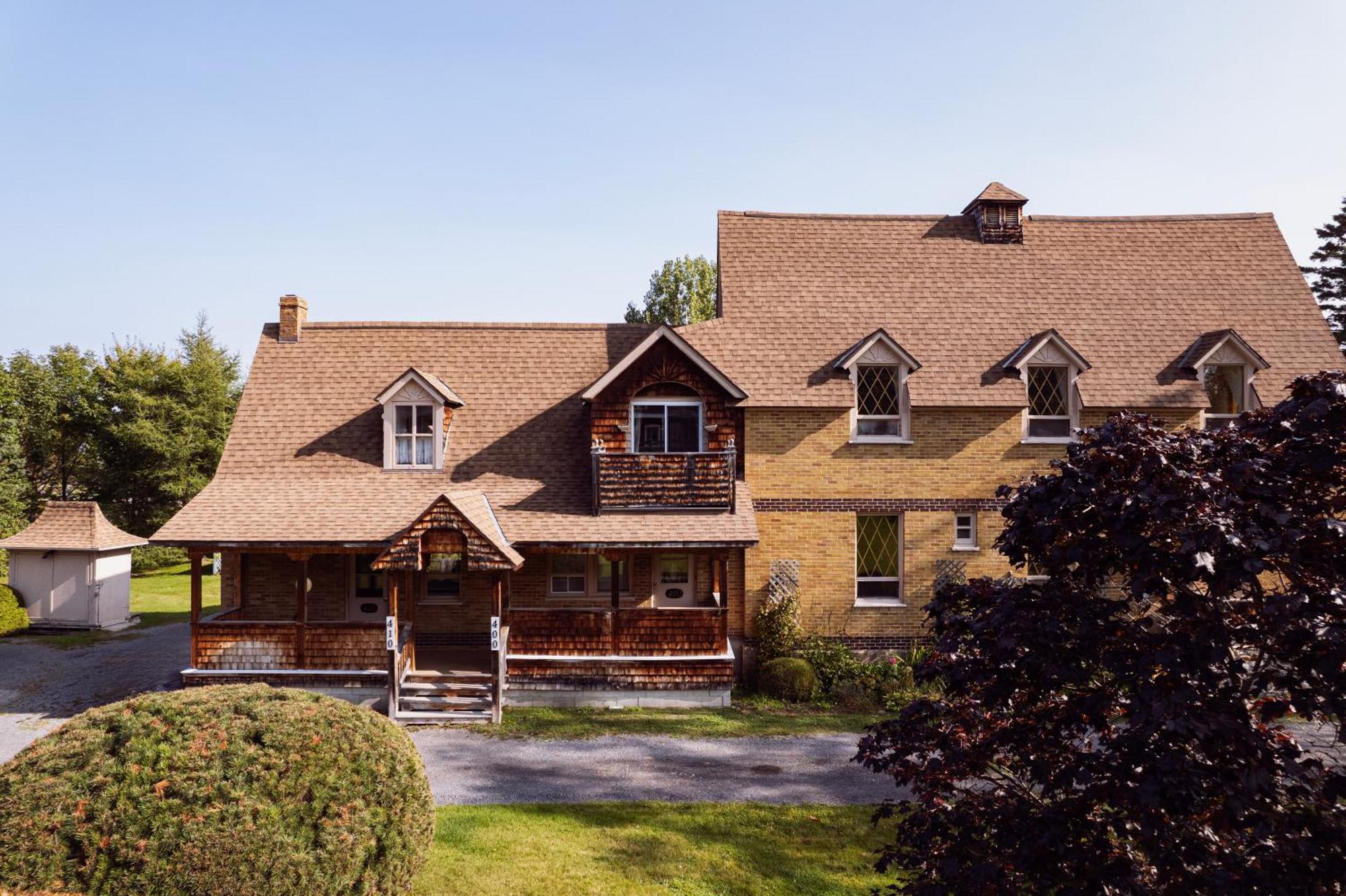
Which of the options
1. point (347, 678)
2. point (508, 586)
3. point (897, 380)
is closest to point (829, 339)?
point (897, 380)

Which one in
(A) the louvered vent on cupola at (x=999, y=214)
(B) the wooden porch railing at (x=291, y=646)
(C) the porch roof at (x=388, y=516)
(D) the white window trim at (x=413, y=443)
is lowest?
(B) the wooden porch railing at (x=291, y=646)

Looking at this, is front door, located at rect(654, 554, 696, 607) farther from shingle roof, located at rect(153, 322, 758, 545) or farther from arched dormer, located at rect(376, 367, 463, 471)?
arched dormer, located at rect(376, 367, 463, 471)

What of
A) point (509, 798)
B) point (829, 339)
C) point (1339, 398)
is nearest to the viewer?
point (1339, 398)

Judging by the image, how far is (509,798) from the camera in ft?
39.2

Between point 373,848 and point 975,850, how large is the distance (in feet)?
18.4

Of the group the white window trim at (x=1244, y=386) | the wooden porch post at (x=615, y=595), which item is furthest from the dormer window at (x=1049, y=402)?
the wooden porch post at (x=615, y=595)

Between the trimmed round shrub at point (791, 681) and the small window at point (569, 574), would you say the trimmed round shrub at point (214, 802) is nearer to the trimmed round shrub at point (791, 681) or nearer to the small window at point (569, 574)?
the trimmed round shrub at point (791, 681)

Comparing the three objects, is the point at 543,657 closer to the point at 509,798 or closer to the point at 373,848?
the point at 509,798

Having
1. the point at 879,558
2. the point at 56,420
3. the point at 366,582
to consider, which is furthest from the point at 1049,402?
the point at 56,420

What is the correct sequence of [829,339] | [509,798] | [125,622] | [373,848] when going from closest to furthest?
[373,848], [509,798], [829,339], [125,622]

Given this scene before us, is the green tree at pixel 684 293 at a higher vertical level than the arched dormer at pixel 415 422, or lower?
higher

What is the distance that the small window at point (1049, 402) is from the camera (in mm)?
19875

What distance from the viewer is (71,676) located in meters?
19.1

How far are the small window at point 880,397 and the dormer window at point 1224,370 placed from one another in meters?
7.38
